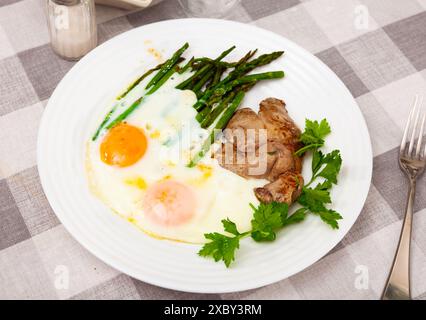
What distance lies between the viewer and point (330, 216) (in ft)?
11.2

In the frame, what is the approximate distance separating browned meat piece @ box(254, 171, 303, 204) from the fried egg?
10cm

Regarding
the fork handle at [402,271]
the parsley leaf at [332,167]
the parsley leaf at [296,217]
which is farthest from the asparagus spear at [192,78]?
the fork handle at [402,271]

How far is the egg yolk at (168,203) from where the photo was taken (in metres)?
3.49

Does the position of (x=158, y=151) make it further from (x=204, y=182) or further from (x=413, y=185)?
(x=413, y=185)

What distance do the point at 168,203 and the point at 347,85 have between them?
1788 millimetres

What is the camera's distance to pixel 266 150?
3.72m


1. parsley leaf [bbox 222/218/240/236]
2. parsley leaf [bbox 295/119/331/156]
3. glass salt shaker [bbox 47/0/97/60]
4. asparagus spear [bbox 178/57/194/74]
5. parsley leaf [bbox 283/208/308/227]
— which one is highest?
glass salt shaker [bbox 47/0/97/60]

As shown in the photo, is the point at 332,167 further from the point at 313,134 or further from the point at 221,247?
the point at 221,247

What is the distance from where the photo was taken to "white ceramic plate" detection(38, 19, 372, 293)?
3.26 m

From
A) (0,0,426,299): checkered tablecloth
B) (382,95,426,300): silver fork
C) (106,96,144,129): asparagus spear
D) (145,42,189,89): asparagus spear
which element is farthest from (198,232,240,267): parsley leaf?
(145,42,189,89): asparagus spear

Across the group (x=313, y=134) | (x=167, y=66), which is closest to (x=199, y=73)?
(x=167, y=66)

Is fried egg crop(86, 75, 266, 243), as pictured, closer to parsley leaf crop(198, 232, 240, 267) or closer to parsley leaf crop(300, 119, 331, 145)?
parsley leaf crop(198, 232, 240, 267)
